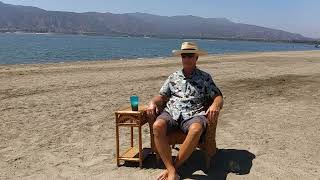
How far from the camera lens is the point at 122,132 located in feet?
27.7

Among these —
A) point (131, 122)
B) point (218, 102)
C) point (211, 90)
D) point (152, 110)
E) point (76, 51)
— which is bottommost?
point (76, 51)

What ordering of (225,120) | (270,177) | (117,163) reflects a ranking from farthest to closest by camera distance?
1. (225,120)
2. (117,163)
3. (270,177)

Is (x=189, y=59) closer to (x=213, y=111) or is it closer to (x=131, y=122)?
(x=213, y=111)

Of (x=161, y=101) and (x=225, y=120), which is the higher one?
(x=161, y=101)

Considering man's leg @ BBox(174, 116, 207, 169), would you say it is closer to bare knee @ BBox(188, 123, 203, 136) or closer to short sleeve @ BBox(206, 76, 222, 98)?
bare knee @ BBox(188, 123, 203, 136)

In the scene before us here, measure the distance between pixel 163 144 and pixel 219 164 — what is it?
3.36 ft

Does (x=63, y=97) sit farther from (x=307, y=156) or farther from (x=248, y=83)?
(x=307, y=156)

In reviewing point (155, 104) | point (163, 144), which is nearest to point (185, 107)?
point (155, 104)

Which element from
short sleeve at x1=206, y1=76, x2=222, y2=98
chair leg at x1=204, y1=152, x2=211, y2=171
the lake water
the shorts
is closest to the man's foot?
the shorts

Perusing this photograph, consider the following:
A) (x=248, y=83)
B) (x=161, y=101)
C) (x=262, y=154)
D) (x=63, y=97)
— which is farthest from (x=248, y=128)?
(x=248, y=83)

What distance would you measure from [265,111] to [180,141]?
467 cm

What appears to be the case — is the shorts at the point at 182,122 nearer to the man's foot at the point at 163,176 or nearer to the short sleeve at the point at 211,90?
the short sleeve at the point at 211,90

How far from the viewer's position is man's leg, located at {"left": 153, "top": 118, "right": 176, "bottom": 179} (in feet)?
19.0

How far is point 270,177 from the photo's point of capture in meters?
6.07
